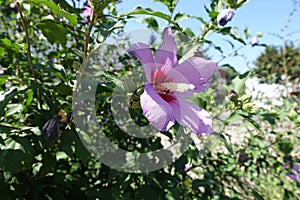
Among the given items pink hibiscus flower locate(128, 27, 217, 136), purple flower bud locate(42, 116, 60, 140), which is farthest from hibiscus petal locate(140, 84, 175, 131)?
purple flower bud locate(42, 116, 60, 140)

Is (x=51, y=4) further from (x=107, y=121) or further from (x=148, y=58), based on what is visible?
(x=107, y=121)

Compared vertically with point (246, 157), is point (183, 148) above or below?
above

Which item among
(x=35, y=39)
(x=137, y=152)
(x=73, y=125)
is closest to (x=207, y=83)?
(x=73, y=125)

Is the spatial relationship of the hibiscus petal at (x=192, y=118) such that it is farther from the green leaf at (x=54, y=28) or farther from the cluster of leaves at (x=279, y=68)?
the cluster of leaves at (x=279, y=68)

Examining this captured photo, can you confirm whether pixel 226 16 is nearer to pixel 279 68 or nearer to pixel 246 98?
pixel 246 98

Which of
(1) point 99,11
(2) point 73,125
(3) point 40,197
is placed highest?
(1) point 99,11

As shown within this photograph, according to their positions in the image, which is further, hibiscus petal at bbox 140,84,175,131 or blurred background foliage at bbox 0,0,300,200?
blurred background foliage at bbox 0,0,300,200

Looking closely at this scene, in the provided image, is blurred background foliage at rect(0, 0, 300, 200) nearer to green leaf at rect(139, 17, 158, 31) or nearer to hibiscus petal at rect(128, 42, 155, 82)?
green leaf at rect(139, 17, 158, 31)
